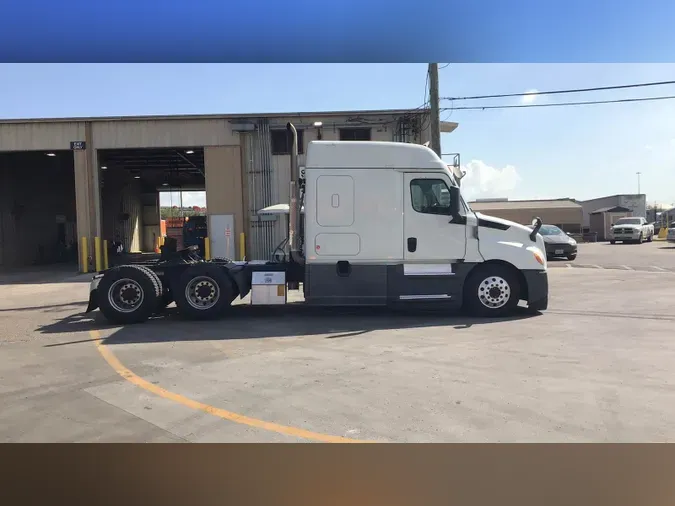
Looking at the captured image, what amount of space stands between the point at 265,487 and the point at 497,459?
5.49ft

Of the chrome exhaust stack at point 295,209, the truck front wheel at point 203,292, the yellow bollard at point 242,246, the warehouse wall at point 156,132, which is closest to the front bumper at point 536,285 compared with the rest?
the chrome exhaust stack at point 295,209

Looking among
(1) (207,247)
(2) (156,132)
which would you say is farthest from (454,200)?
(2) (156,132)

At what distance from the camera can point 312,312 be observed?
1018 cm

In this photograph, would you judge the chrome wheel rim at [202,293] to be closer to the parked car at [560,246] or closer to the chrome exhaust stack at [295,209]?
the chrome exhaust stack at [295,209]

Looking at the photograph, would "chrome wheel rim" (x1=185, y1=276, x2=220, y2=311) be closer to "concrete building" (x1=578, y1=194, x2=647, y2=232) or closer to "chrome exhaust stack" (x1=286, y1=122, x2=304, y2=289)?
"chrome exhaust stack" (x1=286, y1=122, x2=304, y2=289)

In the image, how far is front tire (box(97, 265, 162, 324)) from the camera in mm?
9008

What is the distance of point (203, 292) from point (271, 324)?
55.7 inches

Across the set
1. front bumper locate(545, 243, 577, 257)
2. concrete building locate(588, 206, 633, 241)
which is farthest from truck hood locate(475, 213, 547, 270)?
concrete building locate(588, 206, 633, 241)

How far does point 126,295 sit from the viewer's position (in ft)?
29.8

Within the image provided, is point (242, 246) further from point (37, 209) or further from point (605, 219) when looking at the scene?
point (605, 219)

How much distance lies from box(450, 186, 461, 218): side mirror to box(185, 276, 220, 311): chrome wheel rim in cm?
439

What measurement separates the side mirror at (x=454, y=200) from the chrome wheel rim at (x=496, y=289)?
4.31 ft

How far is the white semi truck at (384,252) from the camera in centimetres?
895

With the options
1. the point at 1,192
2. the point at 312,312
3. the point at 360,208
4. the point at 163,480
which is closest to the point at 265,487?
the point at 163,480
